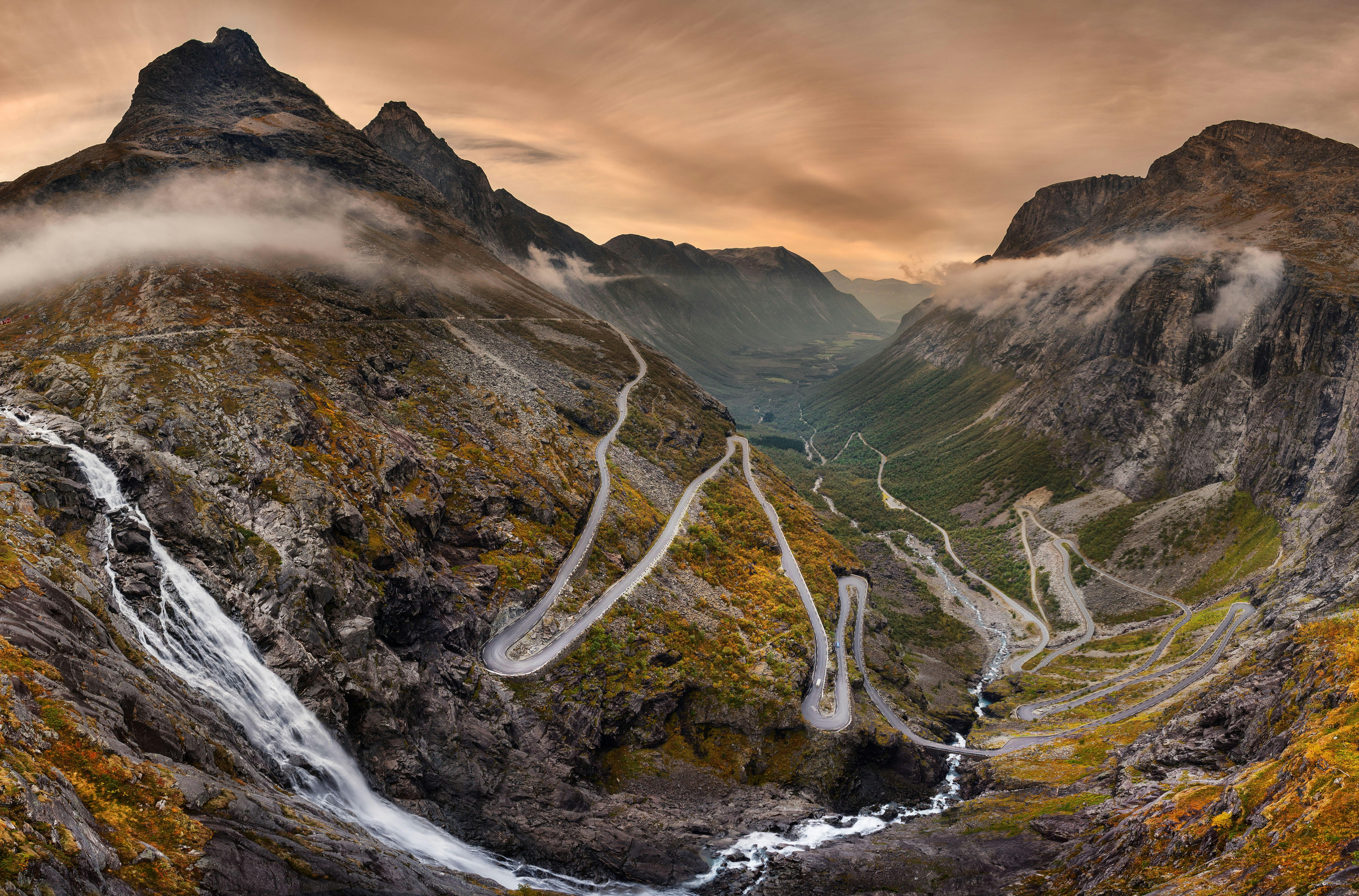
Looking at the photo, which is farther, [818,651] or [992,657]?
[992,657]

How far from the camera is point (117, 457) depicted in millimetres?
51562

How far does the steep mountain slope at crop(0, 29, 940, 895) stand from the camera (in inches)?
1153

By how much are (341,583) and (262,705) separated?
14.6 metres

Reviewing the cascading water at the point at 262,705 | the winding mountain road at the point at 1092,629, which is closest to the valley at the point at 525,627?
the cascading water at the point at 262,705

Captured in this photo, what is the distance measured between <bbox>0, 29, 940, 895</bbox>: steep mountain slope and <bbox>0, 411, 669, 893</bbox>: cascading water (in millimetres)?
522

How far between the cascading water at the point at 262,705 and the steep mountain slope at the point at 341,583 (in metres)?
0.52

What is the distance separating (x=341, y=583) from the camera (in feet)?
191

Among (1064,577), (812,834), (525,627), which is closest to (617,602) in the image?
(525,627)

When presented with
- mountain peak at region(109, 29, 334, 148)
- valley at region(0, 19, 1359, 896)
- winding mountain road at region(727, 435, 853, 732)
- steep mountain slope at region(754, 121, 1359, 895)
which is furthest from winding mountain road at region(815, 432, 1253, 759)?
mountain peak at region(109, 29, 334, 148)

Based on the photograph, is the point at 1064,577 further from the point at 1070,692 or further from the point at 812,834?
the point at 812,834

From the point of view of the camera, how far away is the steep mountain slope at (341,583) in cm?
2930

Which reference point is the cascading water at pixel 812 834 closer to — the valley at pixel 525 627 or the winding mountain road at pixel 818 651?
the valley at pixel 525 627

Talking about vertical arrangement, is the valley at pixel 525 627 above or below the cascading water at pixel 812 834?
above

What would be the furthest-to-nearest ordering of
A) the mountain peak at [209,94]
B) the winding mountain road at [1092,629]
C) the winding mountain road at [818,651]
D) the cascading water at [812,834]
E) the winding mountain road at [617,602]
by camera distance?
the mountain peak at [209,94] < the winding mountain road at [1092,629] < the winding mountain road at [818,651] < the winding mountain road at [617,602] < the cascading water at [812,834]
